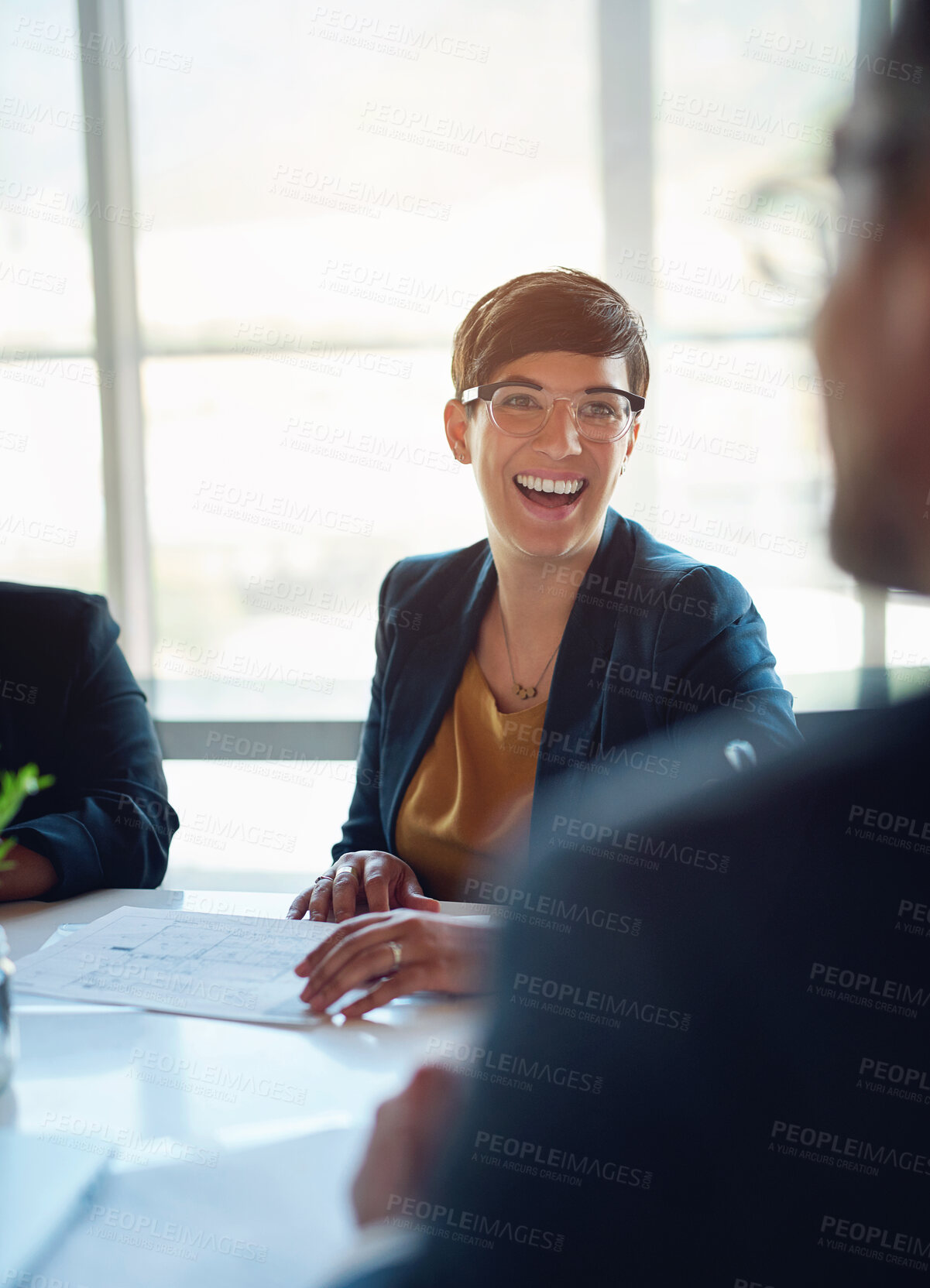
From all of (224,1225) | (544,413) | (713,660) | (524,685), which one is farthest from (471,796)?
(224,1225)

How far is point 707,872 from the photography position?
514mm

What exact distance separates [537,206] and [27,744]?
2.43m

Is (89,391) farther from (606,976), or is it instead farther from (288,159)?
(606,976)

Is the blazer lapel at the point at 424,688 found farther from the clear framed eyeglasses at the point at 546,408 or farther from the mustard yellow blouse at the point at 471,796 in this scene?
the clear framed eyeglasses at the point at 546,408

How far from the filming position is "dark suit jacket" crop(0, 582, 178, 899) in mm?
1561

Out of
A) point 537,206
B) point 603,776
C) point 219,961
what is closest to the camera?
point 219,961

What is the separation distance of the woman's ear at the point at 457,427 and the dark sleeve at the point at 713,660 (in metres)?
0.60

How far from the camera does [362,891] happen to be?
1.39m

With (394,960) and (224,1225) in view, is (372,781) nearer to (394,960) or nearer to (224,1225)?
(394,960)

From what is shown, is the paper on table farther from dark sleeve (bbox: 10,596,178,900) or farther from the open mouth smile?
the open mouth smile

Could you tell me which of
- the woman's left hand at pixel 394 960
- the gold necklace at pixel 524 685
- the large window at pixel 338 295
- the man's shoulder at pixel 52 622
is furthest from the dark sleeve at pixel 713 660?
the large window at pixel 338 295

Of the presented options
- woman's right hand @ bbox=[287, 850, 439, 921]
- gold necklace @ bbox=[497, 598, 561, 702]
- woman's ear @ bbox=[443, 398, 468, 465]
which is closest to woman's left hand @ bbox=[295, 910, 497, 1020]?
woman's right hand @ bbox=[287, 850, 439, 921]

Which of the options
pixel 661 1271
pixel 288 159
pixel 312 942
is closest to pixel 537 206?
pixel 288 159

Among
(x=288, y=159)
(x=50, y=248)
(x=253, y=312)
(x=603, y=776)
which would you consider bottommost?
(x=603, y=776)
